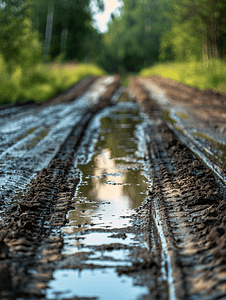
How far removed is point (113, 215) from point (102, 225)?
1.01 ft

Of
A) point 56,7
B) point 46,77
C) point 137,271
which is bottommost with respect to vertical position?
point 137,271

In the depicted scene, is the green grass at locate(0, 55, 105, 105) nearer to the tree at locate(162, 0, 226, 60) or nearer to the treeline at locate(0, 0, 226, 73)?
the treeline at locate(0, 0, 226, 73)

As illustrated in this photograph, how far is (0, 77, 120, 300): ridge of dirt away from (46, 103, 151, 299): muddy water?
0.11 meters

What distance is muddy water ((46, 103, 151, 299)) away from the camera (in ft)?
9.24

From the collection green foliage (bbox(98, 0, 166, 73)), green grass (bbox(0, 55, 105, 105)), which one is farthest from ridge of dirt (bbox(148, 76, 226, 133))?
green foliage (bbox(98, 0, 166, 73))

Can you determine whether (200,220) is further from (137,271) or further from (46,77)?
(46,77)

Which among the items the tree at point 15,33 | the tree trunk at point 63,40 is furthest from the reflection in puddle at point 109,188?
the tree trunk at point 63,40

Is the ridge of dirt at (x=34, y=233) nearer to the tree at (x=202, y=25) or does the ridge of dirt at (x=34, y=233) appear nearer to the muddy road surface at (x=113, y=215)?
the muddy road surface at (x=113, y=215)

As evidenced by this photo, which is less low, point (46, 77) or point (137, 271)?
point (46, 77)

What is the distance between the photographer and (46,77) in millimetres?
21188

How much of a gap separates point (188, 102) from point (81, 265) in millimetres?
13077

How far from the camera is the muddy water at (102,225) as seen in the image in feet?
9.24

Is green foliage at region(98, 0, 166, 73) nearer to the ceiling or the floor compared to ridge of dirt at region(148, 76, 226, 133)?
nearer to the ceiling

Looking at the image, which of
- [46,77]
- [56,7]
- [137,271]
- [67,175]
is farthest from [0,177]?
[56,7]
